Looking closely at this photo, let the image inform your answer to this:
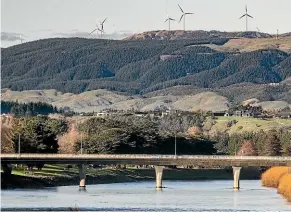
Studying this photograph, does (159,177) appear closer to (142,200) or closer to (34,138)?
(34,138)

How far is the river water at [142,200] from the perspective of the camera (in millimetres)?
115719

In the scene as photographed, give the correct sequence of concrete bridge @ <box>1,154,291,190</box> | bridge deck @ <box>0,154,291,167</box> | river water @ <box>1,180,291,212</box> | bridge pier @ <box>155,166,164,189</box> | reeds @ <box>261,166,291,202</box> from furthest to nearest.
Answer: bridge pier @ <box>155,166,164,189</box> < concrete bridge @ <box>1,154,291,190</box> < bridge deck @ <box>0,154,291,167</box> < reeds @ <box>261,166,291,202</box> < river water @ <box>1,180,291,212</box>

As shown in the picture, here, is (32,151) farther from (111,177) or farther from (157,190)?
(157,190)

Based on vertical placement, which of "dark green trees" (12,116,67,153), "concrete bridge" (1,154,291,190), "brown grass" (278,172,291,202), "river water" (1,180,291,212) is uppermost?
"dark green trees" (12,116,67,153)

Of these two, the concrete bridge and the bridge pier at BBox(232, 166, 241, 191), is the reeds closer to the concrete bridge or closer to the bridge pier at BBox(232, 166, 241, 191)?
the concrete bridge

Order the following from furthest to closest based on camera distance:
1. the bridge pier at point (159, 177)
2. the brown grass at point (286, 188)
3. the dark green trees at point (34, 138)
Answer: the dark green trees at point (34, 138) < the bridge pier at point (159, 177) < the brown grass at point (286, 188)

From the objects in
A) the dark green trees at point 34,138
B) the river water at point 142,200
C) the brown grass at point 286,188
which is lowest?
the river water at point 142,200

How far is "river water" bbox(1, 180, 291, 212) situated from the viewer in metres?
116

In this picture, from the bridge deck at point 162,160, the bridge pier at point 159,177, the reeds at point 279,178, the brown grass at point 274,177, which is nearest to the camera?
the reeds at point 279,178

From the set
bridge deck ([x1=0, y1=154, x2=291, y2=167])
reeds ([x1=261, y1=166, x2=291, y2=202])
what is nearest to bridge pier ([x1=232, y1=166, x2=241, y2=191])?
bridge deck ([x1=0, y1=154, x2=291, y2=167])

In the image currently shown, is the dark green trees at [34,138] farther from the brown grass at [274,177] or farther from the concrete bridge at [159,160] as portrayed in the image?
the brown grass at [274,177]

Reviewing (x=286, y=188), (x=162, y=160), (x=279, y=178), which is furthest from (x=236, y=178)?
(x=286, y=188)

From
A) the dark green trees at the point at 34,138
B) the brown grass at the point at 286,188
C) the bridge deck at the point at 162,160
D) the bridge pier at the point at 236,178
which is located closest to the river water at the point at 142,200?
the brown grass at the point at 286,188

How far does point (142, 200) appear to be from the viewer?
13088 cm
